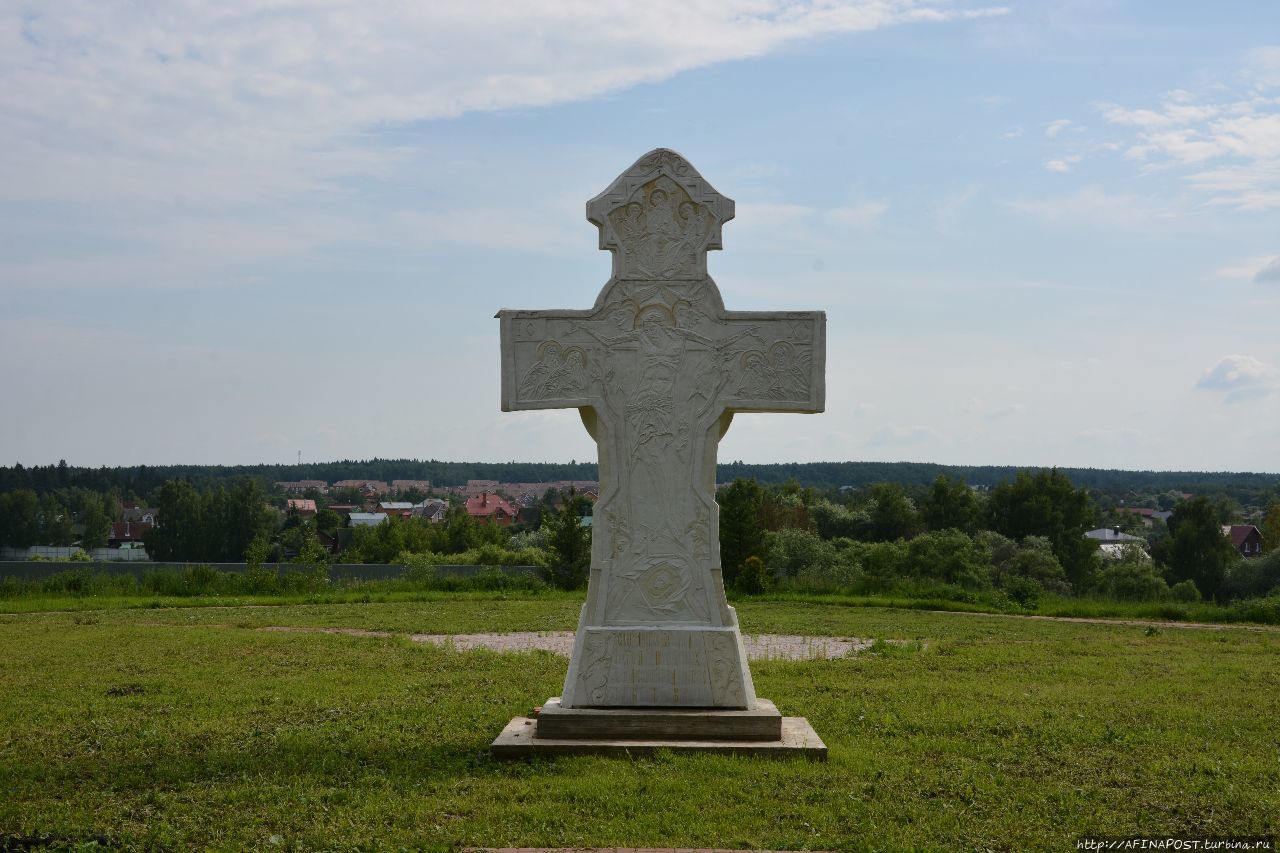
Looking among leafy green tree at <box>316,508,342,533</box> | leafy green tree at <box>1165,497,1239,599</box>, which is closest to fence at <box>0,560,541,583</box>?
leafy green tree at <box>1165,497,1239,599</box>

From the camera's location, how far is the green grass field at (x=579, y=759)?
19.7 ft

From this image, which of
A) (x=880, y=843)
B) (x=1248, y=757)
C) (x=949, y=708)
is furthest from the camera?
(x=949, y=708)

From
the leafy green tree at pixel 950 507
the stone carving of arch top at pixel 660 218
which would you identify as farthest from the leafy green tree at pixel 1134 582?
the stone carving of arch top at pixel 660 218

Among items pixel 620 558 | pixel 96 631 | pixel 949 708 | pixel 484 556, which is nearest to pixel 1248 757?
pixel 949 708

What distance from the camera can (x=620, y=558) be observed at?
812 cm

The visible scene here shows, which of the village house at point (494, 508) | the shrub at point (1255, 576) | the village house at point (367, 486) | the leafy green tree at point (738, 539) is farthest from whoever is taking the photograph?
the village house at point (367, 486)

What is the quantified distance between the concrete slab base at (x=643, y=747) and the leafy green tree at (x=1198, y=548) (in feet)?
158

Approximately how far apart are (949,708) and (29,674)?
8284 millimetres

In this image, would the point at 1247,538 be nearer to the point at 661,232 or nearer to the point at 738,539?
the point at 738,539

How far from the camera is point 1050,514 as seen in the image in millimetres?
51375

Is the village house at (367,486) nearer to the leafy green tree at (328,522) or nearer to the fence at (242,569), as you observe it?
the leafy green tree at (328,522)

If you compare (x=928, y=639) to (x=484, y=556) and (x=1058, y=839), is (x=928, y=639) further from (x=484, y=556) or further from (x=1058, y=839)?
(x=484, y=556)

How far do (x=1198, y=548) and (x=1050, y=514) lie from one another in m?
6.65

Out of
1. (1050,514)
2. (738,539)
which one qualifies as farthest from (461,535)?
(738,539)
